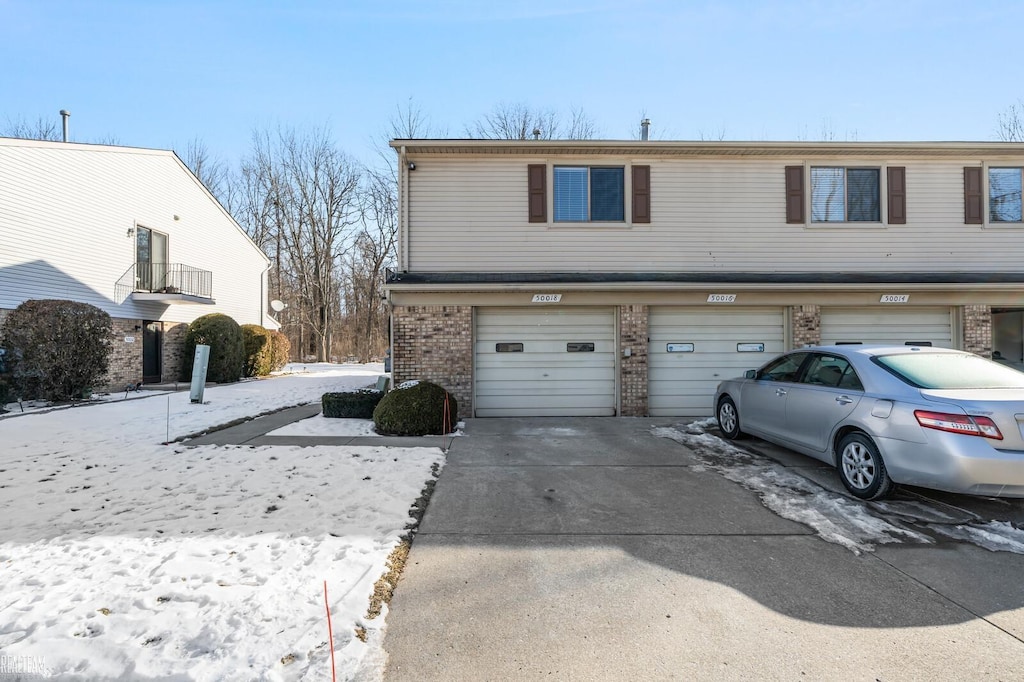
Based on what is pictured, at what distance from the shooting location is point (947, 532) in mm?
3965

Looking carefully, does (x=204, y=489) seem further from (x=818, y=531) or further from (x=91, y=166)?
(x=91, y=166)

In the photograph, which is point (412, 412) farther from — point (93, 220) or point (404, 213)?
point (93, 220)

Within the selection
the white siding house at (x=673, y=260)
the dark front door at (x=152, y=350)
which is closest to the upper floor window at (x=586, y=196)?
the white siding house at (x=673, y=260)

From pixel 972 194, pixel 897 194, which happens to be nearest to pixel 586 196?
pixel 897 194

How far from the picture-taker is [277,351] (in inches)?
906

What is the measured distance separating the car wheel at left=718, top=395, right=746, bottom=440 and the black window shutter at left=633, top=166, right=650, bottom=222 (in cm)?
431

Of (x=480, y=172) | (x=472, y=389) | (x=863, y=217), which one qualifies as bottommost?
(x=472, y=389)

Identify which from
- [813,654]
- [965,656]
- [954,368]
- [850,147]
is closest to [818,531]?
[965,656]

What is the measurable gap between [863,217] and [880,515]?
838 centimetres

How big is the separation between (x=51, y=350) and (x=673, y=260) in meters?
14.3

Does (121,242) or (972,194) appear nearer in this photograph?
(972,194)

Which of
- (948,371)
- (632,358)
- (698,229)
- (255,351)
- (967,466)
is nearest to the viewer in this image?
(967,466)

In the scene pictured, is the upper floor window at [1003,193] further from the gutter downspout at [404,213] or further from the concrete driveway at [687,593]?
the gutter downspout at [404,213]

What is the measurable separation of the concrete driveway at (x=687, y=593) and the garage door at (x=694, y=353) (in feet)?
15.5
